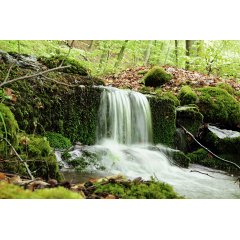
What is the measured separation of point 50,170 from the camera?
2.03 metres

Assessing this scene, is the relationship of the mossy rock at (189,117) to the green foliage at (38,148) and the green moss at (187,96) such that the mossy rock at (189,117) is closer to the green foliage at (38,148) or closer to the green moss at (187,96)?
the green moss at (187,96)

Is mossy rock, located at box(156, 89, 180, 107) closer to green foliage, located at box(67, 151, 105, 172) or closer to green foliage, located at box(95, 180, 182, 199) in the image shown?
green foliage, located at box(67, 151, 105, 172)

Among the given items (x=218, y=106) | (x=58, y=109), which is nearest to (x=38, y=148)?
(x=58, y=109)

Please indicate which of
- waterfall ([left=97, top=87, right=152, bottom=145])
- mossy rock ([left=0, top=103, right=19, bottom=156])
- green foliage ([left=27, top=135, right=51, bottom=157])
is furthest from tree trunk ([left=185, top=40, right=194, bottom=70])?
mossy rock ([left=0, top=103, right=19, bottom=156])

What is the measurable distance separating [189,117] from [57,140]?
A: 4.25 ft

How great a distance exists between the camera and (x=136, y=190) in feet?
5.26

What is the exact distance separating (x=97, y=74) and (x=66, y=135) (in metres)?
0.70

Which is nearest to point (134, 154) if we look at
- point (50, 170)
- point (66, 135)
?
point (66, 135)

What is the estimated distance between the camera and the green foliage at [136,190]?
1.56 metres

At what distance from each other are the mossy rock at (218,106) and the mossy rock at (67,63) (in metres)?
1.05

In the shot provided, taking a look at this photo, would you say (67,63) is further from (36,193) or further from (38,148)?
(36,193)

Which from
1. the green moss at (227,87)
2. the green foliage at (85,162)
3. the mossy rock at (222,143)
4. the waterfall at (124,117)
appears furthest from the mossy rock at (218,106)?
the green foliage at (85,162)
